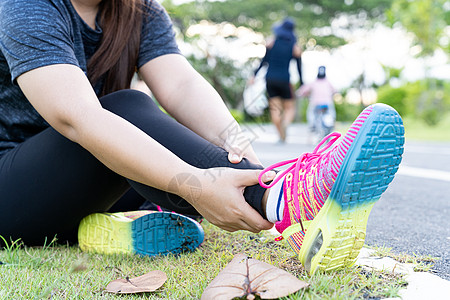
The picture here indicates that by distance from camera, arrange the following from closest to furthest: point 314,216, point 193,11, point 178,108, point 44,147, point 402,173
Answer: point 314,216 < point 44,147 < point 178,108 < point 402,173 < point 193,11

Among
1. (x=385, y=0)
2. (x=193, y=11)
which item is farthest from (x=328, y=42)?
(x=193, y=11)

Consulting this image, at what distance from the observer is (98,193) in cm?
119

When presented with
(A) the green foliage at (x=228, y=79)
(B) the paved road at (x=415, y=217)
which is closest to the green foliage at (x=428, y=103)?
(B) the paved road at (x=415, y=217)

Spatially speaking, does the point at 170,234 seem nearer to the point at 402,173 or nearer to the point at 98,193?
the point at 98,193

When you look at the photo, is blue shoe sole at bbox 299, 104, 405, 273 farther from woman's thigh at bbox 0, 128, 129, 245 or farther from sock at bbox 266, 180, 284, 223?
woman's thigh at bbox 0, 128, 129, 245

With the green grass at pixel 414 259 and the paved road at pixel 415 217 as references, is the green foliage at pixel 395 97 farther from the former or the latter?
the green grass at pixel 414 259

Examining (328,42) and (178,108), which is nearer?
(178,108)

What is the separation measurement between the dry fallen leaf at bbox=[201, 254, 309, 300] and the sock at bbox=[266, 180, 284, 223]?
0.13 metres

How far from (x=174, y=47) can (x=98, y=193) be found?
1.80ft

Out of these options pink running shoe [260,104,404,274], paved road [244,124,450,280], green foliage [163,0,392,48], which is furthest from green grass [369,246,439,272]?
green foliage [163,0,392,48]

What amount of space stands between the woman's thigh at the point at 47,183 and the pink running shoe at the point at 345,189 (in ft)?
1.75

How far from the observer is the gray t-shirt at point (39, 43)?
1002 millimetres

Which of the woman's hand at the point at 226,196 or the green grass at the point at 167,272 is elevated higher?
the woman's hand at the point at 226,196

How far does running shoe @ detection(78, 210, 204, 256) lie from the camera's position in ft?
3.88
